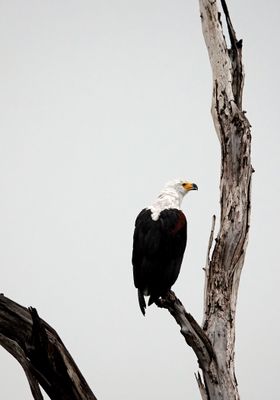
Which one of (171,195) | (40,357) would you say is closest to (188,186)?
(171,195)

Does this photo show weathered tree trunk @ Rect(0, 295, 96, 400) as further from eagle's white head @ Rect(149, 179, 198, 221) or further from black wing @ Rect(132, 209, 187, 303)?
eagle's white head @ Rect(149, 179, 198, 221)

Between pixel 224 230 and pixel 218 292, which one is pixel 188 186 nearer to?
pixel 224 230

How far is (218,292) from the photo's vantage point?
4434 mm

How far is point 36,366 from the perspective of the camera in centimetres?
336

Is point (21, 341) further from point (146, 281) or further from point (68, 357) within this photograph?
point (146, 281)

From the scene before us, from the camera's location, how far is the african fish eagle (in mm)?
5152

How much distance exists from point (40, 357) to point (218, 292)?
177 cm

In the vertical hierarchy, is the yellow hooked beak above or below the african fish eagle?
above

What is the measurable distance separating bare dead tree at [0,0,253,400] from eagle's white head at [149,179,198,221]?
1010 mm

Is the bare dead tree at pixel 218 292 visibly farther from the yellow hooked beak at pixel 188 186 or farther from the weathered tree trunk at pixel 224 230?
the yellow hooked beak at pixel 188 186

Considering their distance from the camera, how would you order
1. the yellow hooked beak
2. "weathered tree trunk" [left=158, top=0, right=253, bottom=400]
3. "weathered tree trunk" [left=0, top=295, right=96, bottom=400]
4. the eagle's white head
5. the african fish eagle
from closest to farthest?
"weathered tree trunk" [left=0, top=295, right=96, bottom=400], "weathered tree trunk" [left=158, top=0, right=253, bottom=400], the african fish eagle, the eagle's white head, the yellow hooked beak

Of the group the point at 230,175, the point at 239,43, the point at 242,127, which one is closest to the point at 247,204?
the point at 230,175

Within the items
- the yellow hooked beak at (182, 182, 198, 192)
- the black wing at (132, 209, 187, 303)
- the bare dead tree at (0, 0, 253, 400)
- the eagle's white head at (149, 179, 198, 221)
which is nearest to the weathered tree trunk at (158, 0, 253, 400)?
the bare dead tree at (0, 0, 253, 400)

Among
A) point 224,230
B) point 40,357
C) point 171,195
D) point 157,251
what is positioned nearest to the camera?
point 40,357
